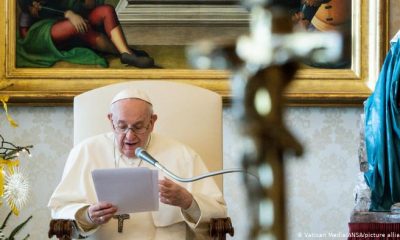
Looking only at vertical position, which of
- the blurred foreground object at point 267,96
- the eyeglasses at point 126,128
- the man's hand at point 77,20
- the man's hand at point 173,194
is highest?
the man's hand at point 77,20

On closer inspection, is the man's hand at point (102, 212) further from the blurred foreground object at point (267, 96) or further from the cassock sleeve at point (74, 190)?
the blurred foreground object at point (267, 96)

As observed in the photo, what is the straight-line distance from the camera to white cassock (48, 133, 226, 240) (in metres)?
4.26

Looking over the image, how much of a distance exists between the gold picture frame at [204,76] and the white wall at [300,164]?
4.8 inches

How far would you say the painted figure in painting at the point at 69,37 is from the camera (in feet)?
18.7

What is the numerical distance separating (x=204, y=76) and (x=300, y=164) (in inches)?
34.8

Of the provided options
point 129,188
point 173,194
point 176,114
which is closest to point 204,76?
point 176,114

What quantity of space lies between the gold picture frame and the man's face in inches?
53.5

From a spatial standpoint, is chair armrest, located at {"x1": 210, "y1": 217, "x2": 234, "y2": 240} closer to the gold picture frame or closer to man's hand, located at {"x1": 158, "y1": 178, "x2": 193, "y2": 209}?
man's hand, located at {"x1": 158, "y1": 178, "x2": 193, "y2": 209}

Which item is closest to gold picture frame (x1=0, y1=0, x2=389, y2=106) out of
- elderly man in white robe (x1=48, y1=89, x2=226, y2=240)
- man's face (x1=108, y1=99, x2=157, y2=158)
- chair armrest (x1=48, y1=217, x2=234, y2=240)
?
elderly man in white robe (x1=48, y1=89, x2=226, y2=240)

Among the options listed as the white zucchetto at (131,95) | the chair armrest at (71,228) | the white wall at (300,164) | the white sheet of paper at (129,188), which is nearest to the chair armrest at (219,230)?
the chair armrest at (71,228)

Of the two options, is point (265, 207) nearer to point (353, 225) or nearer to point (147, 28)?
point (353, 225)

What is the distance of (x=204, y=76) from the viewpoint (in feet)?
18.9

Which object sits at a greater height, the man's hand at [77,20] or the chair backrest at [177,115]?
the man's hand at [77,20]

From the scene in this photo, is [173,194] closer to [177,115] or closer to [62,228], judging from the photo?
[62,228]
